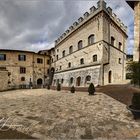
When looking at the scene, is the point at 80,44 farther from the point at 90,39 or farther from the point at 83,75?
the point at 83,75

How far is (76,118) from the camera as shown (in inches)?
318

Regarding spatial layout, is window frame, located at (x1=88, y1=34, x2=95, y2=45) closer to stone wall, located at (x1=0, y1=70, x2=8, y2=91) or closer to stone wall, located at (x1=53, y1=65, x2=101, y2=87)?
stone wall, located at (x1=53, y1=65, x2=101, y2=87)

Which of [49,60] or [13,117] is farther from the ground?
[49,60]

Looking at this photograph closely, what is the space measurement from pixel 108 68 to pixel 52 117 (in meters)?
16.0

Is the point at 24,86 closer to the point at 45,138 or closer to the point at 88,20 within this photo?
the point at 88,20

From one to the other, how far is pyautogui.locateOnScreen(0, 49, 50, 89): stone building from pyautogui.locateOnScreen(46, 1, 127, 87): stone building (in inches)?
362

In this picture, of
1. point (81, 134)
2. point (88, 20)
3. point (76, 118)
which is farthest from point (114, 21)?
point (81, 134)

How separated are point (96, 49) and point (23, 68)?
1934cm

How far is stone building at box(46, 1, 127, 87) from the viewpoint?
2208cm

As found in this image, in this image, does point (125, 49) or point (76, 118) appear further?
point (125, 49)

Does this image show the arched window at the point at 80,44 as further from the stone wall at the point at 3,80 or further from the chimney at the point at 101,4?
the stone wall at the point at 3,80

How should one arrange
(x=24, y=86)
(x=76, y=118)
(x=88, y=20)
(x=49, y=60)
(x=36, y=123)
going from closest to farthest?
(x=36, y=123) → (x=76, y=118) → (x=88, y=20) → (x=24, y=86) → (x=49, y=60)

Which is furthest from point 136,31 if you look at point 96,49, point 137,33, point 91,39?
point 91,39

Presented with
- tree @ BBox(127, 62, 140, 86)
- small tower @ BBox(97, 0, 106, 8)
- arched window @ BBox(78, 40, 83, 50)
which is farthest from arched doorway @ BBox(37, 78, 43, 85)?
tree @ BBox(127, 62, 140, 86)
